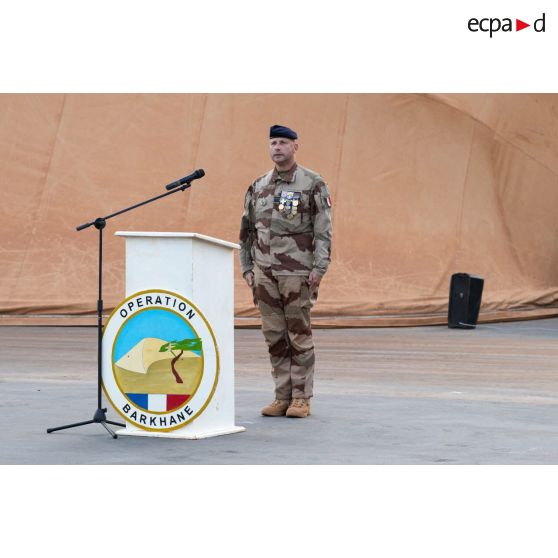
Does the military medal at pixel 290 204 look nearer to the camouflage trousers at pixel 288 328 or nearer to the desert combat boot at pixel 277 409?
Answer: the camouflage trousers at pixel 288 328

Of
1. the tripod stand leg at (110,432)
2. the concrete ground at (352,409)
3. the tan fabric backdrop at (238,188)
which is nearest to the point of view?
the concrete ground at (352,409)

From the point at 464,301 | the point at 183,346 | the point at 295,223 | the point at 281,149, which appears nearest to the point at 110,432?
the point at 183,346

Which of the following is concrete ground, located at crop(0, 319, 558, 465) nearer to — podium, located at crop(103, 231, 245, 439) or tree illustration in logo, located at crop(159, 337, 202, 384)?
podium, located at crop(103, 231, 245, 439)

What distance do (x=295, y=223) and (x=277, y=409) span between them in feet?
3.46

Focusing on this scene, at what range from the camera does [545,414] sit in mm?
6832

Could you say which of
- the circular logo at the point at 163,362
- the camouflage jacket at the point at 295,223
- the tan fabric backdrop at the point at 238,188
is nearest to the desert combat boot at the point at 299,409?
the camouflage jacket at the point at 295,223

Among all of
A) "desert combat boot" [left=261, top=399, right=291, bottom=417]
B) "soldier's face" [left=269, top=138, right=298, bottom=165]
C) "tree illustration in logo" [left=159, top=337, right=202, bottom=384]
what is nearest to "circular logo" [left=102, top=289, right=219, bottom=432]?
"tree illustration in logo" [left=159, top=337, right=202, bottom=384]

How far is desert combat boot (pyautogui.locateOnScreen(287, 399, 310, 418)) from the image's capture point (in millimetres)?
6641

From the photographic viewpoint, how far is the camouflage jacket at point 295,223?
657cm

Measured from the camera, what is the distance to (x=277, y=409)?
6758 millimetres

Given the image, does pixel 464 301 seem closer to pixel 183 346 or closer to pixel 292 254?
pixel 292 254

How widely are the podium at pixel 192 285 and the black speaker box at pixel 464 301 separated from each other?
911 cm

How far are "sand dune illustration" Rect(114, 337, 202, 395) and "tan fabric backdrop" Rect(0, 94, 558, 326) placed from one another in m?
9.23
